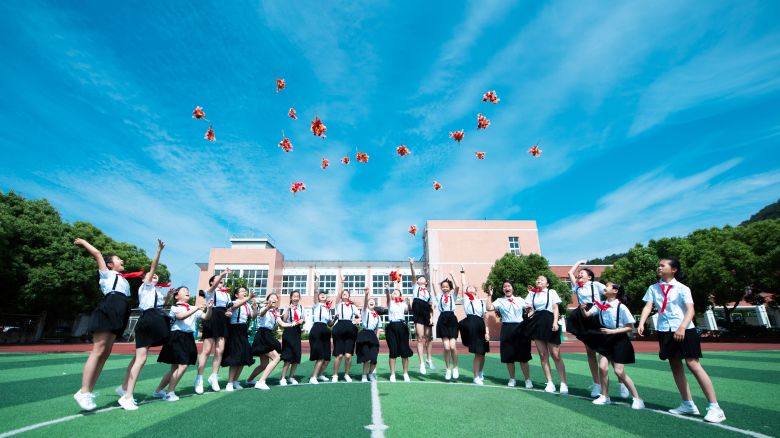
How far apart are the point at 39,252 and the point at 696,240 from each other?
52124 millimetres

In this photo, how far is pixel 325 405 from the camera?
5461mm

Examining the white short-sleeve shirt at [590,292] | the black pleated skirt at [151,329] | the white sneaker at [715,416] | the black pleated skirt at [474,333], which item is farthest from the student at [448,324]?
the black pleated skirt at [151,329]

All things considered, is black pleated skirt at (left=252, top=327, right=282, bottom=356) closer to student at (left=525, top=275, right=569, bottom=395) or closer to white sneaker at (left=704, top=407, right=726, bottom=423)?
student at (left=525, top=275, right=569, bottom=395)

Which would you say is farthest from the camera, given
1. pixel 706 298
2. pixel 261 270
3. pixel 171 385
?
pixel 261 270

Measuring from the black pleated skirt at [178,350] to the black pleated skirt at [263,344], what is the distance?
4.36ft

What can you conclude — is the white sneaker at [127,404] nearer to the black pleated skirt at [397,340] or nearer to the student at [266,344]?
the student at [266,344]

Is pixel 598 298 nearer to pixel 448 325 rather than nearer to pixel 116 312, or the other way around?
pixel 448 325

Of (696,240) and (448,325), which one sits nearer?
(448,325)

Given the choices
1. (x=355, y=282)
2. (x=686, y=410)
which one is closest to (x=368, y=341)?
(x=686, y=410)

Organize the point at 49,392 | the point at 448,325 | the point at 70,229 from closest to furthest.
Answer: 1. the point at 49,392
2. the point at 448,325
3. the point at 70,229

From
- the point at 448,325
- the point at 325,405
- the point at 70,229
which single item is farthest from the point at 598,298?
the point at 70,229

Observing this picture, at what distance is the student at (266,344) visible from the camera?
7259 mm

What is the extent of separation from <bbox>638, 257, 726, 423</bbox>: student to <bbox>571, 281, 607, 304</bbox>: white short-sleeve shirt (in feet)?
2.86

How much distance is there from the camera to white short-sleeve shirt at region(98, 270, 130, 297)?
521 cm
